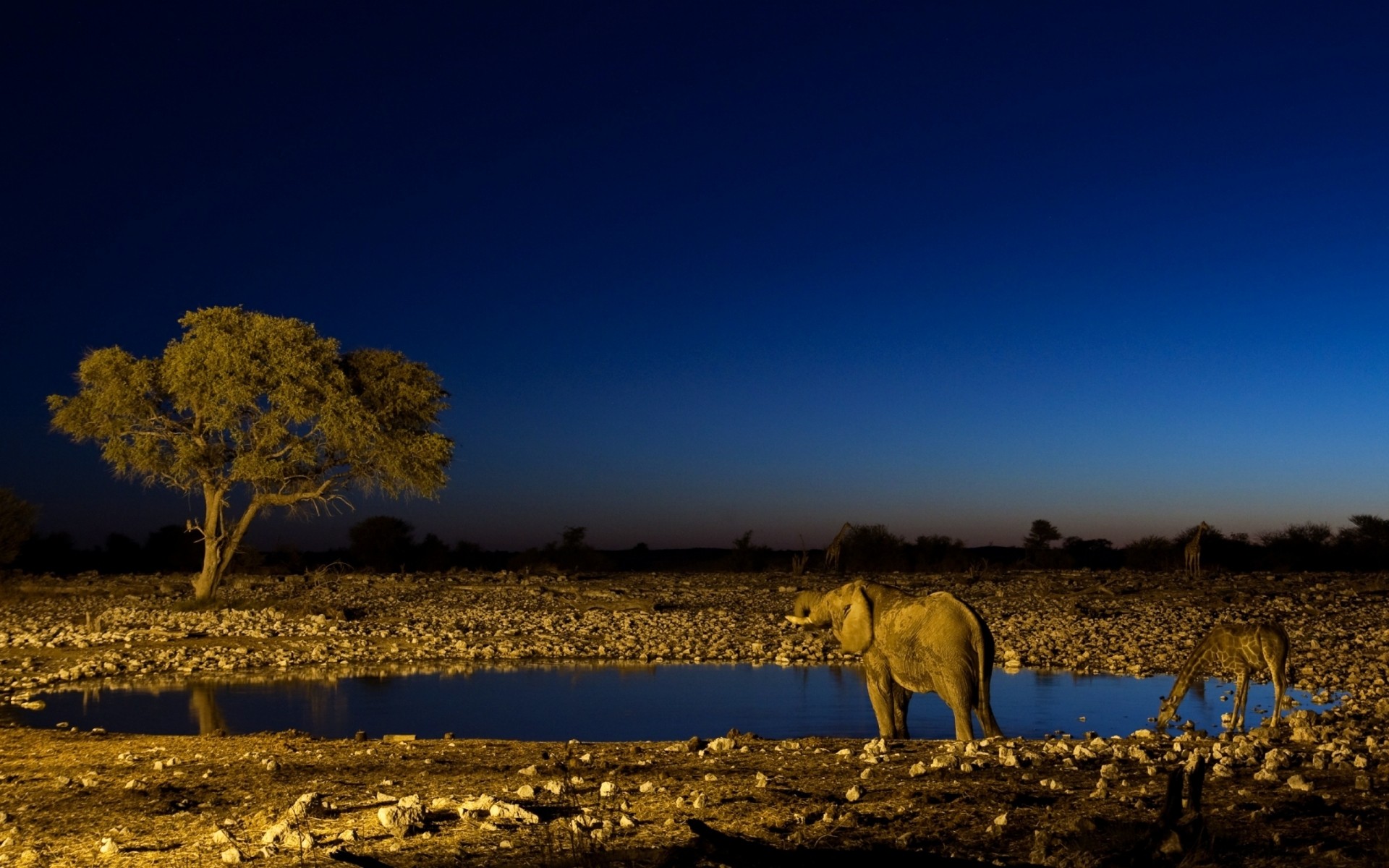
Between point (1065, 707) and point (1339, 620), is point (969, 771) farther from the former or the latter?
point (1339, 620)

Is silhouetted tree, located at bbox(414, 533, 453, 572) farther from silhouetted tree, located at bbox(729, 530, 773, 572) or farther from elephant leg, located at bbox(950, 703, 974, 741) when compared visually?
elephant leg, located at bbox(950, 703, 974, 741)

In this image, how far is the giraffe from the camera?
1158 cm

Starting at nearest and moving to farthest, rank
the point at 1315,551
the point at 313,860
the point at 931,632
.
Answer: the point at 313,860, the point at 931,632, the point at 1315,551

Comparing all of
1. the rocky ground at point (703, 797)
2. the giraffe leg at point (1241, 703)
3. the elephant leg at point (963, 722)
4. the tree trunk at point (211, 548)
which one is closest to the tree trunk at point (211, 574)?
the tree trunk at point (211, 548)

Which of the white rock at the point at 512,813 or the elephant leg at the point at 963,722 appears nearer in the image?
the white rock at the point at 512,813

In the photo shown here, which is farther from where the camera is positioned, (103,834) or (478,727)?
(478,727)

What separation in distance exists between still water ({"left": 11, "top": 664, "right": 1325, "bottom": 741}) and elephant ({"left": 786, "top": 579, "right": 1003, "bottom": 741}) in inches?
41.9

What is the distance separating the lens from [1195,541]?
39.6m

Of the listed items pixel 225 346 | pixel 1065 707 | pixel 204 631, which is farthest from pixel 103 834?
pixel 225 346

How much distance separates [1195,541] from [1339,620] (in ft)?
57.5

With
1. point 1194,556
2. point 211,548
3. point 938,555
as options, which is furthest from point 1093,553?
point 211,548

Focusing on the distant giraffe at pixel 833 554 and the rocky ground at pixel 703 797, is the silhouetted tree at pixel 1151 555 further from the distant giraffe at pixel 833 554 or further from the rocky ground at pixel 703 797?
the rocky ground at pixel 703 797

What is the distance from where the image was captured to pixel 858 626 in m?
11.8

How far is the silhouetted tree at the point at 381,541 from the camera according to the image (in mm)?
59469
